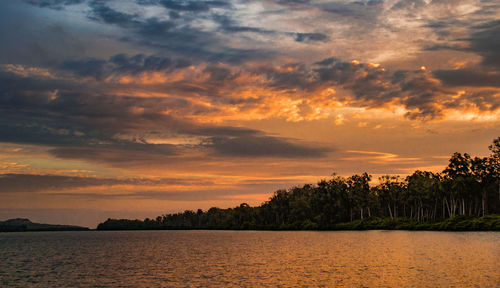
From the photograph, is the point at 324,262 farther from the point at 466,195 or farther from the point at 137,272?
the point at 466,195

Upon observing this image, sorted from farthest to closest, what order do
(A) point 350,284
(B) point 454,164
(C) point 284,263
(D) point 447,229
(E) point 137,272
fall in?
(B) point 454,164, (D) point 447,229, (C) point 284,263, (E) point 137,272, (A) point 350,284

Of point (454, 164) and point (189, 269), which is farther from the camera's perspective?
point (454, 164)

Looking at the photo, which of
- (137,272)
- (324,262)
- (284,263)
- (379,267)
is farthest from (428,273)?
(137,272)

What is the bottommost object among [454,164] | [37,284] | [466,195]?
[37,284]

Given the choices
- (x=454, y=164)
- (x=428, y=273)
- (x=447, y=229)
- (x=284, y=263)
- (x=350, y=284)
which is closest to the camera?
(x=350, y=284)

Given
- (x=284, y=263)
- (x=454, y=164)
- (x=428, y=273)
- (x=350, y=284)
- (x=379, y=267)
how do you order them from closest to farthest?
(x=350, y=284)
(x=428, y=273)
(x=379, y=267)
(x=284, y=263)
(x=454, y=164)

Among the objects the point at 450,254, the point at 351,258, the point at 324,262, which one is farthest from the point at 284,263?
the point at 450,254

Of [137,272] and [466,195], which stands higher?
[466,195]

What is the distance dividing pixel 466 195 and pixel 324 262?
5707 inches

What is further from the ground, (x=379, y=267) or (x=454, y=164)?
(x=454, y=164)

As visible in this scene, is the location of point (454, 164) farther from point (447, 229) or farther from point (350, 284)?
point (350, 284)

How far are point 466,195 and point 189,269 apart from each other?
519ft

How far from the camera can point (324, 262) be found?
2682 inches

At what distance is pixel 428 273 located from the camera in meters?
52.1
